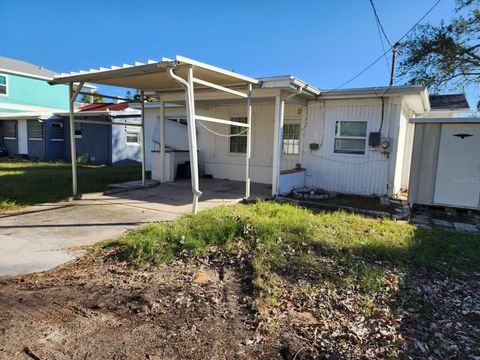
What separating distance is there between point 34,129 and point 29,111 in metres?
3.85

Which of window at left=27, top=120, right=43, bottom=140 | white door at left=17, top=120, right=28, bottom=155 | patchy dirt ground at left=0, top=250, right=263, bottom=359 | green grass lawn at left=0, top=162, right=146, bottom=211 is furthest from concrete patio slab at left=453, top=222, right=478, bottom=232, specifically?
white door at left=17, top=120, right=28, bottom=155

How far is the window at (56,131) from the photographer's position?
60.0ft

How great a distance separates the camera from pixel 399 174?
9.46 m

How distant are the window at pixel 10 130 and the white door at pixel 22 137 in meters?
0.54

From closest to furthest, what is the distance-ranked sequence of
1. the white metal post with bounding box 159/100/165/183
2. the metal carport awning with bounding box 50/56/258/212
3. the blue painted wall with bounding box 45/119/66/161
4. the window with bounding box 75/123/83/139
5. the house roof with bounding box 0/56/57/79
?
the metal carport awning with bounding box 50/56/258/212, the white metal post with bounding box 159/100/165/183, the window with bounding box 75/123/83/139, the blue painted wall with bounding box 45/119/66/161, the house roof with bounding box 0/56/57/79

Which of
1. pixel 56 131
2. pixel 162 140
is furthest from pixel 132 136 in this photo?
pixel 162 140

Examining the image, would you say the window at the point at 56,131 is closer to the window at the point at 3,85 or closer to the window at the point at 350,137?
the window at the point at 3,85

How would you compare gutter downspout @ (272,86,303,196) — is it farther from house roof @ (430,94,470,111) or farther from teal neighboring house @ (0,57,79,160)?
teal neighboring house @ (0,57,79,160)

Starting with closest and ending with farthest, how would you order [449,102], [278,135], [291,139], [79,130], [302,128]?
[278,135], [302,128], [291,139], [449,102], [79,130]

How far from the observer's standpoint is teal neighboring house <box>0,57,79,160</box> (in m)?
18.3

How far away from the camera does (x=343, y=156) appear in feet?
29.7

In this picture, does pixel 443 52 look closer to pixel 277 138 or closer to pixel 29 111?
pixel 277 138

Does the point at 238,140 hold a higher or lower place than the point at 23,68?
lower

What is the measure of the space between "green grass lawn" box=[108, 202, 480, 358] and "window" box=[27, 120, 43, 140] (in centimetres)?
1684
